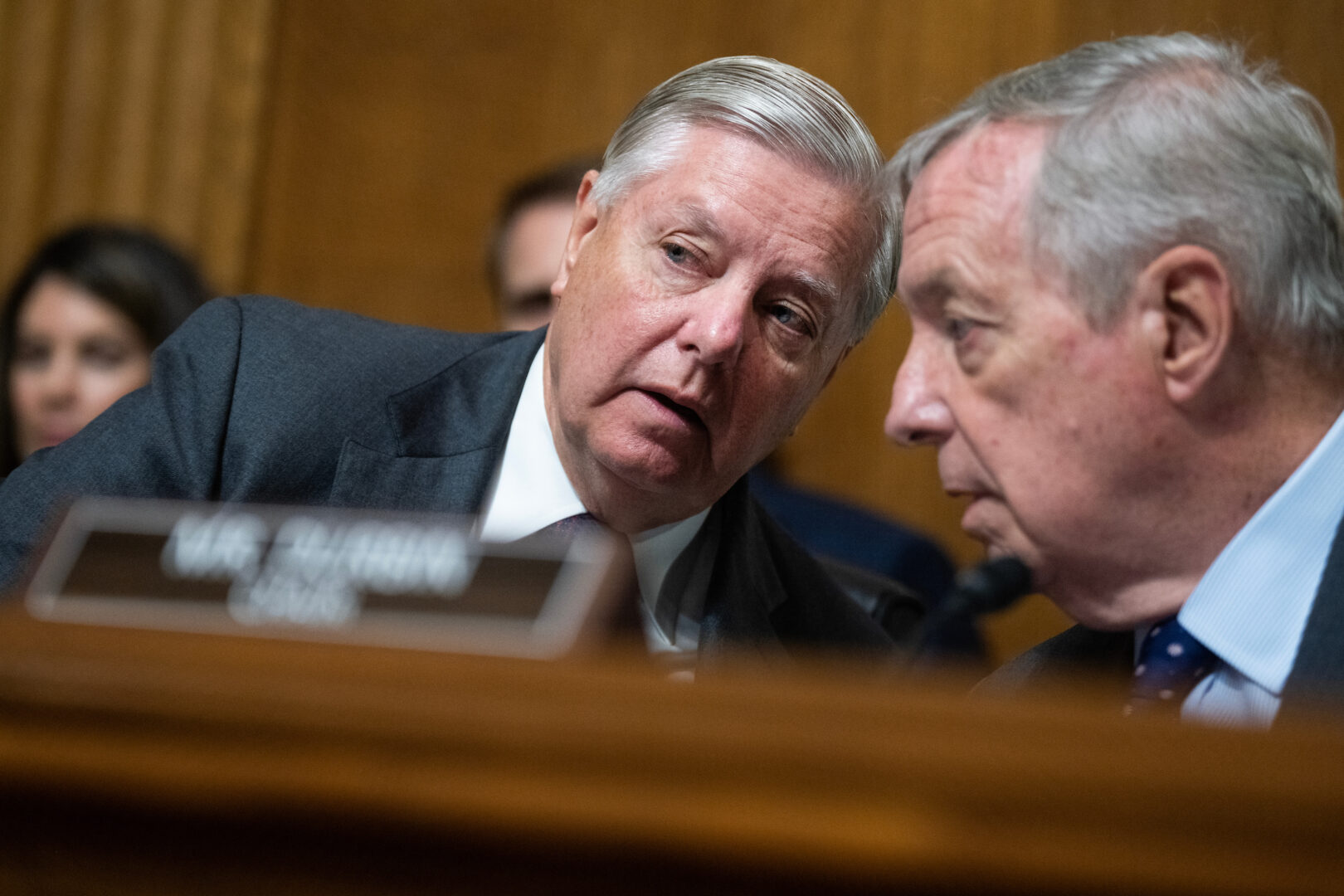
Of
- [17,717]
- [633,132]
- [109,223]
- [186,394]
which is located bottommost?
[109,223]

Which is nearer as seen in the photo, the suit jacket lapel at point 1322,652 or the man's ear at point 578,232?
the suit jacket lapel at point 1322,652

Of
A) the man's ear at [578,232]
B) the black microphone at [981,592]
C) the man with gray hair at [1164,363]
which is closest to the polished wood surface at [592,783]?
the black microphone at [981,592]

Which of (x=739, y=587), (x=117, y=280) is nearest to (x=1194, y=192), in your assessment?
(x=739, y=587)

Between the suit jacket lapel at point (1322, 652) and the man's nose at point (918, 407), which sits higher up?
the man's nose at point (918, 407)

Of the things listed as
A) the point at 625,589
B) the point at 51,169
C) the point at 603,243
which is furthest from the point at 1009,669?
the point at 51,169

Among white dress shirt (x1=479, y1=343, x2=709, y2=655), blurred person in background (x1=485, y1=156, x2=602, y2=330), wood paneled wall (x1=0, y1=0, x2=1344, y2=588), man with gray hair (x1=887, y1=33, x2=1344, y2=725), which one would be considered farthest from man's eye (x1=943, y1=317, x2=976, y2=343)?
wood paneled wall (x1=0, y1=0, x2=1344, y2=588)

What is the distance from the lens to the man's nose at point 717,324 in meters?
1.39

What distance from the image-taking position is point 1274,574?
1024 millimetres

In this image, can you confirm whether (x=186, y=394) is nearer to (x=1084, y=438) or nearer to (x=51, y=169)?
(x=1084, y=438)

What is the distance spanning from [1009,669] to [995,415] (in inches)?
16.7

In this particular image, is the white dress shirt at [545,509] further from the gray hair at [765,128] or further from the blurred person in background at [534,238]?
the blurred person in background at [534,238]

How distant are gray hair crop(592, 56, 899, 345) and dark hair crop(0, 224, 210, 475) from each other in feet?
4.62

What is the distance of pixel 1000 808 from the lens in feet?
1.52

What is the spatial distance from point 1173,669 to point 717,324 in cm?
57
